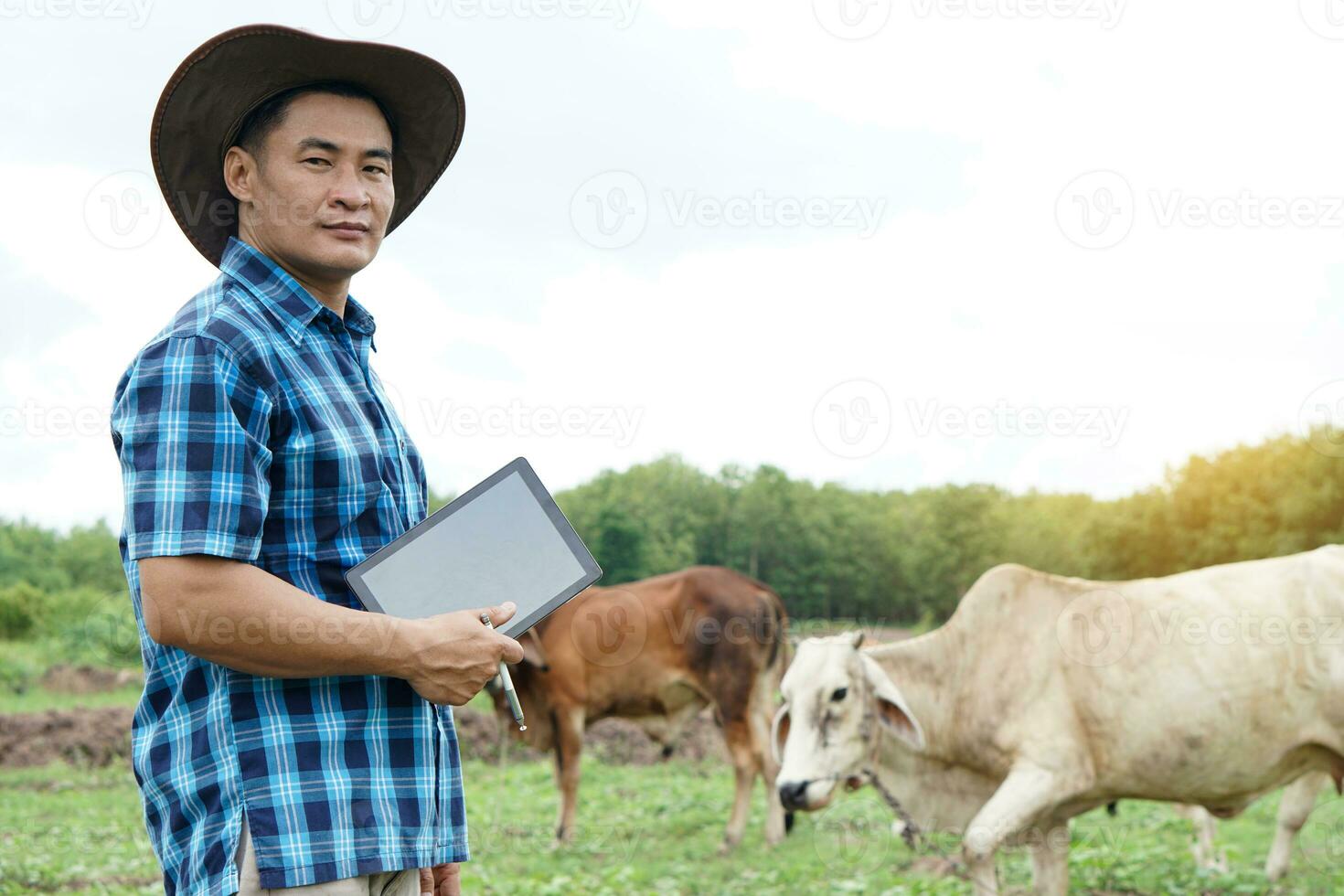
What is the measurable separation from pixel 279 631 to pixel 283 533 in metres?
0.19

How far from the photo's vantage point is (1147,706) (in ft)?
17.4

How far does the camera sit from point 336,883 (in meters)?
1.72

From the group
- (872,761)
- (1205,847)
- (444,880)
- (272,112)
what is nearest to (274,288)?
(272,112)

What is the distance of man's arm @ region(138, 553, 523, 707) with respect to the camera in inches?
63.8

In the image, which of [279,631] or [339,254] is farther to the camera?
[339,254]

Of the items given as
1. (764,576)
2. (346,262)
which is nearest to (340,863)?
(346,262)

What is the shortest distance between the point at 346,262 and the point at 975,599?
4.60m

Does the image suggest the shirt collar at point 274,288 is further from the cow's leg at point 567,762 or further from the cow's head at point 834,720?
the cow's leg at point 567,762

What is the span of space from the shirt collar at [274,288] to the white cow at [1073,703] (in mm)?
4215

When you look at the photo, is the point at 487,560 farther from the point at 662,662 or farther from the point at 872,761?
the point at 662,662

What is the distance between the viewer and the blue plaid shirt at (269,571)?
1659 millimetres

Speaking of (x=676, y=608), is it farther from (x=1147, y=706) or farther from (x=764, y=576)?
(x=764, y=576)

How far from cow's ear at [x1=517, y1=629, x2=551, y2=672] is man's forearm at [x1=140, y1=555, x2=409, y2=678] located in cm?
735

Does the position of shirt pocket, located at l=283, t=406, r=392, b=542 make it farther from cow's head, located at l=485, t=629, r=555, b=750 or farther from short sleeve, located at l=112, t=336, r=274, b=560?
cow's head, located at l=485, t=629, r=555, b=750
